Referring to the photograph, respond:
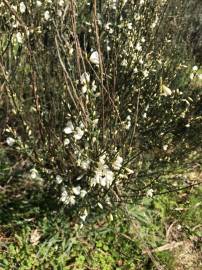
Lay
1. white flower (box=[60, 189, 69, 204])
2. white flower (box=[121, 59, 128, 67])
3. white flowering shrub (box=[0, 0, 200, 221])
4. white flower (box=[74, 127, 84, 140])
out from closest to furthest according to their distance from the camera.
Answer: white flower (box=[74, 127, 84, 140])
white flowering shrub (box=[0, 0, 200, 221])
white flower (box=[60, 189, 69, 204])
white flower (box=[121, 59, 128, 67])

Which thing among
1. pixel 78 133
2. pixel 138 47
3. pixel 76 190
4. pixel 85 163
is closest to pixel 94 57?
pixel 78 133

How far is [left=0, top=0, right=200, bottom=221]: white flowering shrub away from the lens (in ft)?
8.69

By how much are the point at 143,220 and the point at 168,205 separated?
34cm

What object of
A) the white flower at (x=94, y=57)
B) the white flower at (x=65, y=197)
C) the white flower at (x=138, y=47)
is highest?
the white flower at (x=138, y=47)

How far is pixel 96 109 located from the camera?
305 centimetres

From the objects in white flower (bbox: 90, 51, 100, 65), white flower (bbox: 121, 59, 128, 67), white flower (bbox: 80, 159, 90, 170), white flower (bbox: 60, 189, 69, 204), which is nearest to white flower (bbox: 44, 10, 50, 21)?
white flower (bbox: 121, 59, 128, 67)

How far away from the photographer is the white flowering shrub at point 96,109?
2.65 m

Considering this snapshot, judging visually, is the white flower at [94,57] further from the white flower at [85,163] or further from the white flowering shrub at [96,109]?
the white flower at [85,163]

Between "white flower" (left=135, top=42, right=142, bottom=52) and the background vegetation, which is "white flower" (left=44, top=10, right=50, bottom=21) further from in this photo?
"white flower" (left=135, top=42, right=142, bottom=52)

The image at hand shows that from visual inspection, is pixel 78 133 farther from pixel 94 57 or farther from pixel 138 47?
pixel 138 47

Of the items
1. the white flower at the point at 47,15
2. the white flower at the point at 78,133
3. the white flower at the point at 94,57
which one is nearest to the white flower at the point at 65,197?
the white flower at the point at 78,133

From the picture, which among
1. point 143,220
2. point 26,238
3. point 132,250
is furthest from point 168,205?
point 26,238

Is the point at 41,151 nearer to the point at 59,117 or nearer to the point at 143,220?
the point at 59,117

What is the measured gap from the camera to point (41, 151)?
3119 millimetres
